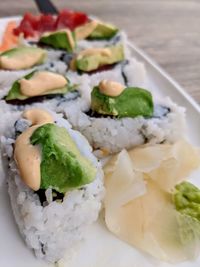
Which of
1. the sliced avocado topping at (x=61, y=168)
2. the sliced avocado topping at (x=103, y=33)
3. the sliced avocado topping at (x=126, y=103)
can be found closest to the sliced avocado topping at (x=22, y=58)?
the sliced avocado topping at (x=103, y=33)

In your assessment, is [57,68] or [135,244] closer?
[135,244]

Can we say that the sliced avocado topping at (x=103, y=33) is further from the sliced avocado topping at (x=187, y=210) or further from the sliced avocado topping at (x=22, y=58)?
the sliced avocado topping at (x=187, y=210)

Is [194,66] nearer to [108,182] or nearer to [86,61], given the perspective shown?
[86,61]

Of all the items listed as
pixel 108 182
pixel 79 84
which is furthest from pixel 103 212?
pixel 79 84

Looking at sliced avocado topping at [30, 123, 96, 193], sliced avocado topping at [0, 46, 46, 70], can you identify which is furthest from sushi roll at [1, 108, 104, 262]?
sliced avocado topping at [0, 46, 46, 70]

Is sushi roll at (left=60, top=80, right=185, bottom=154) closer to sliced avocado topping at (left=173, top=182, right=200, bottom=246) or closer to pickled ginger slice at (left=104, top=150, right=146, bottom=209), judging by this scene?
pickled ginger slice at (left=104, top=150, right=146, bottom=209)

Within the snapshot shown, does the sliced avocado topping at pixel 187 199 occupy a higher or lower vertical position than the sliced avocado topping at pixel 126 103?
lower

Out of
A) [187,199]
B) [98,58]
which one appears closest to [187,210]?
[187,199]
